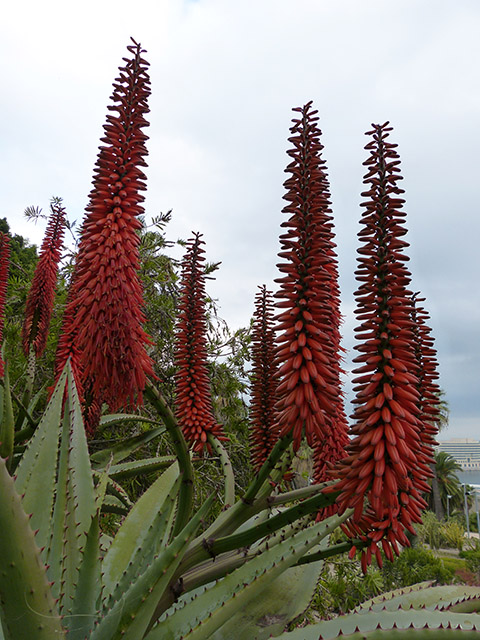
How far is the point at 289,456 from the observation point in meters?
1.00

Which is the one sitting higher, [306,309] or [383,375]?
[306,309]

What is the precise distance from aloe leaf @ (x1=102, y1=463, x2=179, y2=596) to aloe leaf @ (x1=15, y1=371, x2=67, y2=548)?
0.18 m

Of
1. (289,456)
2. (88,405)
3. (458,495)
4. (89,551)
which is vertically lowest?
(458,495)

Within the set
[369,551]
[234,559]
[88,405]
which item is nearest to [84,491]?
[88,405]

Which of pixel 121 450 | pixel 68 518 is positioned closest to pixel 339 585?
pixel 121 450

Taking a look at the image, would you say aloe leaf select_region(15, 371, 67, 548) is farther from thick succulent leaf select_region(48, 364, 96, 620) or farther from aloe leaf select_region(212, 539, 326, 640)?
aloe leaf select_region(212, 539, 326, 640)

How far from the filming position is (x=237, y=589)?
937 millimetres

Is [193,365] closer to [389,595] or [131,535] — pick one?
[131,535]

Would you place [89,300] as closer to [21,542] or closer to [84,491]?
[21,542]

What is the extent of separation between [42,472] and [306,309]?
827 millimetres

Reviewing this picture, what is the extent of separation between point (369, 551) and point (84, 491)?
0.80m

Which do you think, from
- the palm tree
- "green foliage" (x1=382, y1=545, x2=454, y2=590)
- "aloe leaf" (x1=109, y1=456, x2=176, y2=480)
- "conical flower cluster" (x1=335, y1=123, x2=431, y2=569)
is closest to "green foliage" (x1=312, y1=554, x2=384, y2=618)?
"aloe leaf" (x1=109, y1=456, x2=176, y2=480)

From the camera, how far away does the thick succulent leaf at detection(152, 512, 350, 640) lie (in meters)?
0.85

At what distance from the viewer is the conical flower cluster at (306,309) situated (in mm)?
814
